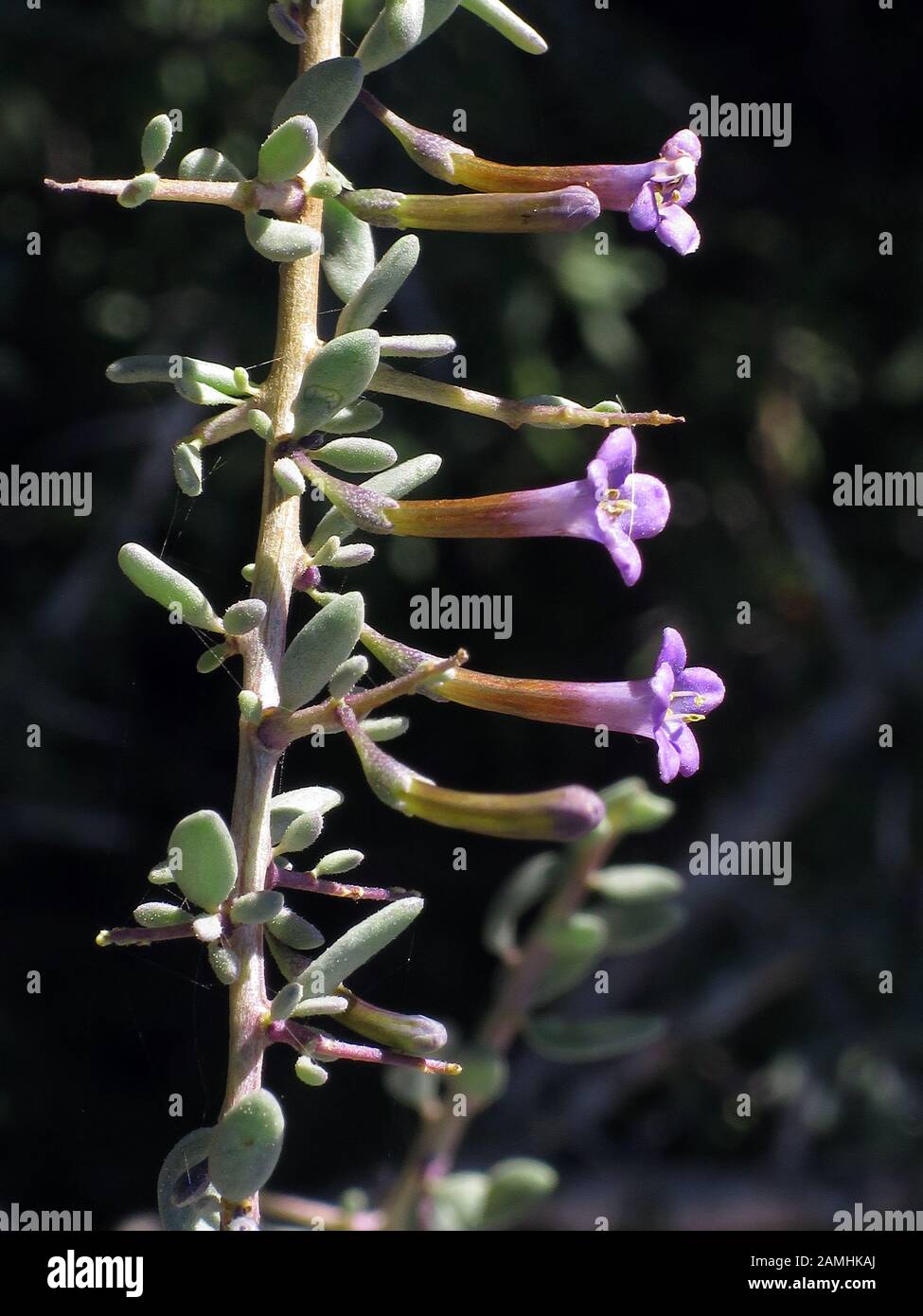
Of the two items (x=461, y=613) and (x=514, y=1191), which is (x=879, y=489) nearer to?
(x=461, y=613)

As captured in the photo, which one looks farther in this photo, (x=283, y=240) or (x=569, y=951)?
(x=569, y=951)

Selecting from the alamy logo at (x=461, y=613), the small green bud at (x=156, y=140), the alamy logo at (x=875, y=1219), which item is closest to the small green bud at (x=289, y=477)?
the small green bud at (x=156, y=140)

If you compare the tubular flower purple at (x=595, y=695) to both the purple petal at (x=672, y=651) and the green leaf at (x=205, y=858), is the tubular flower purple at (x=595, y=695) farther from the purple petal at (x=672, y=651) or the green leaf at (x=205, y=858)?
the green leaf at (x=205, y=858)

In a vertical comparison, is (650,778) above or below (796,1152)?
above

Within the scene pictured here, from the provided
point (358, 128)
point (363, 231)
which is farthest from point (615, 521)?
point (358, 128)

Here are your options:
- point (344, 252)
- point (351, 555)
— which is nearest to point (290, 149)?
point (344, 252)

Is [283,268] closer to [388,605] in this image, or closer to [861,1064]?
[388,605]

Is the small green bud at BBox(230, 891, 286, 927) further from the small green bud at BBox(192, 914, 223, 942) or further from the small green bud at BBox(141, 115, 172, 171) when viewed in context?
the small green bud at BBox(141, 115, 172, 171)
